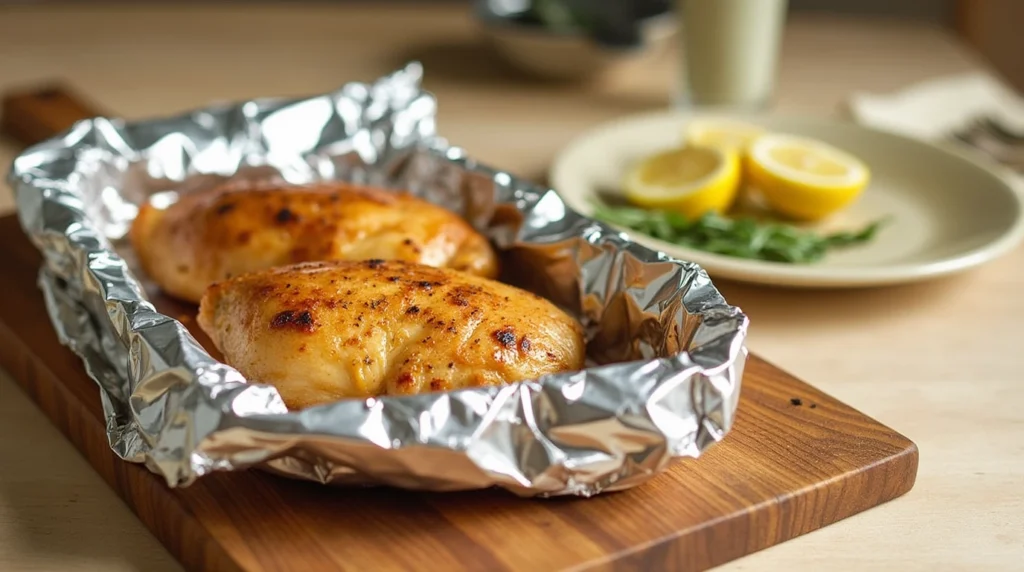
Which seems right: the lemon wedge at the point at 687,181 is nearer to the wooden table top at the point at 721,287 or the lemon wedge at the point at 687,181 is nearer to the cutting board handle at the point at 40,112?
the wooden table top at the point at 721,287

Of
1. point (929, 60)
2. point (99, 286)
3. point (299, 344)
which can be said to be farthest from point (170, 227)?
point (929, 60)

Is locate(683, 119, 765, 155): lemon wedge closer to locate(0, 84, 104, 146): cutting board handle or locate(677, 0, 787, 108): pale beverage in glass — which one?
locate(677, 0, 787, 108): pale beverage in glass

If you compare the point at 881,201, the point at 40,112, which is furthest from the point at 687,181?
the point at 40,112

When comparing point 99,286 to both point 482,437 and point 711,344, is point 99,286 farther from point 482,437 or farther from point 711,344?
point 711,344

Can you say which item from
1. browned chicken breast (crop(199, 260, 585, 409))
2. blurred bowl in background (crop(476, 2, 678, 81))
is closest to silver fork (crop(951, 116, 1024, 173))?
blurred bowl in background (crop(476, 2, 678, 81))

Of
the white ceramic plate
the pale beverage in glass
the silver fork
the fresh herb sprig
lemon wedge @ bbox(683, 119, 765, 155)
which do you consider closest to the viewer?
the white ceramic plate

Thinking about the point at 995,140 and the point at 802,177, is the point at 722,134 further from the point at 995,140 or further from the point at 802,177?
the point at 995,140

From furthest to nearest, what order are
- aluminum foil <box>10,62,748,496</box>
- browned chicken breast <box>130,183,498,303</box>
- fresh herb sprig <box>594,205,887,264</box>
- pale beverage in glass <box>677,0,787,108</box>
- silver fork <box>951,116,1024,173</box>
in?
1. pale beverage in glass <box>677,0,787,108</box>
2. silver fork <box>951,116,1024,173</box>
3. fresh herb sprig <box>594,205,887,264</box>
4. browned chicken breast <box>130,183,498,303</box>
5. aluminum foil <box>10,62,748,496</box>
